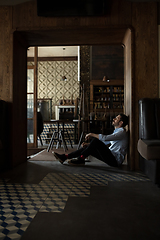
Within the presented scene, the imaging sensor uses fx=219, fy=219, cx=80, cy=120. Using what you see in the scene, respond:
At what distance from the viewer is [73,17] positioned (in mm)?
3240

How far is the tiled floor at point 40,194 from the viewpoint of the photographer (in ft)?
4.91

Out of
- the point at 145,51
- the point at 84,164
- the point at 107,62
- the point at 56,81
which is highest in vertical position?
the point at 107,62

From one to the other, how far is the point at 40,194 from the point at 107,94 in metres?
9.12

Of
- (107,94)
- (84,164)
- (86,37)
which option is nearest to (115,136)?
(84,164)

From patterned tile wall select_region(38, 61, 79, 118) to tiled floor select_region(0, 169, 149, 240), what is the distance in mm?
9833

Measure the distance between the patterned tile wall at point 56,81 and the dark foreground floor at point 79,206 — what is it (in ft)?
32.1

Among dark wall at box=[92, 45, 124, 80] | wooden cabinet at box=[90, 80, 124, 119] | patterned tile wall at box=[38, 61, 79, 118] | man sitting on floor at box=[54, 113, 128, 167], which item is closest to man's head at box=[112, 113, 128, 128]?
man sitting on floor at box=[54, 113, 128, 167]

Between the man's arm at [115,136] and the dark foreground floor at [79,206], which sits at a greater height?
the man's arm at [115,136]

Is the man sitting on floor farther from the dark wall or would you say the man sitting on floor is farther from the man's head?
the dark wall

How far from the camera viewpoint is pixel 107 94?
10.8 m

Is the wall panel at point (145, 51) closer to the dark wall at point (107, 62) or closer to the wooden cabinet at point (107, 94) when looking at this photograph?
the wooden cabinet at point (107, 94)

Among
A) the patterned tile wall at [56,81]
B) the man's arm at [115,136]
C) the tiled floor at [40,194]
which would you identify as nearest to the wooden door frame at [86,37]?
the man's arm at [115,136]

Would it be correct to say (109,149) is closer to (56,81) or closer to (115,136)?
(115,136)

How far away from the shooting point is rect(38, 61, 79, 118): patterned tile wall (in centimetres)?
1242
